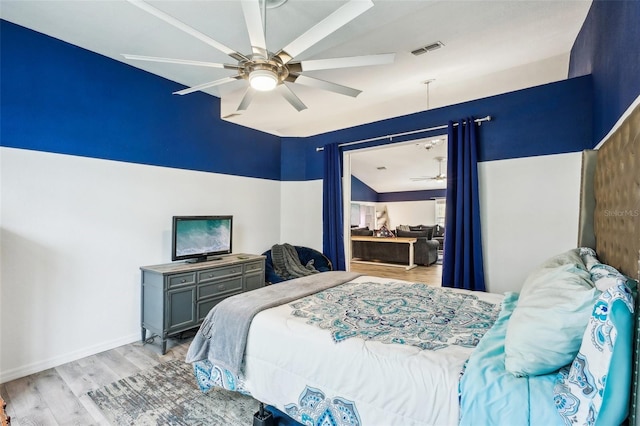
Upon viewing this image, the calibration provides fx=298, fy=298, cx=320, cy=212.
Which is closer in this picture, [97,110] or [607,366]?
[607,366]

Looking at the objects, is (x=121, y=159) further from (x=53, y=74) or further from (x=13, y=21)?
(x=13, y=21)

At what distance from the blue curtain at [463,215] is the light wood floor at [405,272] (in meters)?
2.15

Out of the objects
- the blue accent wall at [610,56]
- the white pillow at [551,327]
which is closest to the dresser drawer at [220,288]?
the white pillow at [551,327]

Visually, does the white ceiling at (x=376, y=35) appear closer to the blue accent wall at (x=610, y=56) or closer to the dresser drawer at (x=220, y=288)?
the blue accent wall at (x=610, y=56)

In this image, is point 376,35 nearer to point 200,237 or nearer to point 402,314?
point 402,314

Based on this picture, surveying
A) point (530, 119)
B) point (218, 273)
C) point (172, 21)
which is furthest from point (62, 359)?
point (530, 119)

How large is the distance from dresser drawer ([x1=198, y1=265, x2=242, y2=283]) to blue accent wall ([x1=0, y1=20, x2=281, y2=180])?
1.37 meters

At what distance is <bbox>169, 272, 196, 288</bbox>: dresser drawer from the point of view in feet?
9.77

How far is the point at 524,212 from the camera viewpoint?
3287 mm

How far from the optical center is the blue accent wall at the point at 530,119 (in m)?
2.97

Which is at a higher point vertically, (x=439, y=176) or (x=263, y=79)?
(x=439, y=176)

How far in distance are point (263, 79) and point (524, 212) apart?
10.0ft

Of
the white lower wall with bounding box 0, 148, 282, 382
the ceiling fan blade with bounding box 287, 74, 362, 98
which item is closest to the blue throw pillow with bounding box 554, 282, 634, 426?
the ceiling fan blade with bounding box 287, 74, 362, 98

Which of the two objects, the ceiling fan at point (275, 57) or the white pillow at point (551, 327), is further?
the ceiling fan at point (275, 57)
